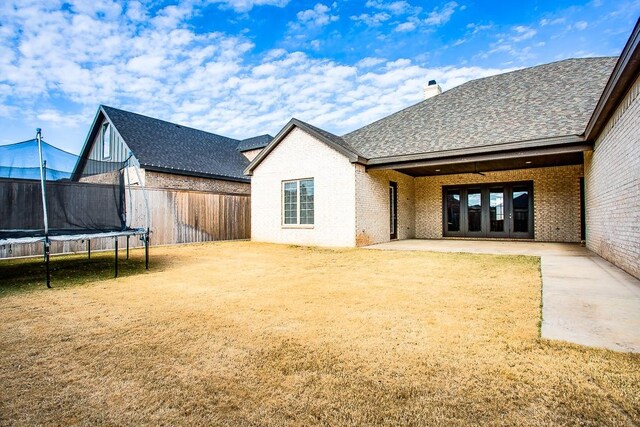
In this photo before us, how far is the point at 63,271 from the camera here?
6156mm

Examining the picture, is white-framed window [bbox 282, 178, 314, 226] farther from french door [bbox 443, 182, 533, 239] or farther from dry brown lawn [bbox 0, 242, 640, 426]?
dry brown lawn [bbox 0, 242, 640, 426]

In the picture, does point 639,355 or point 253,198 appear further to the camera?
point 253,198

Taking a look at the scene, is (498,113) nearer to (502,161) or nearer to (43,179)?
(502,161)

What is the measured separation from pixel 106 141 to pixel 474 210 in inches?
646

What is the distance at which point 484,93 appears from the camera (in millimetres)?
11984

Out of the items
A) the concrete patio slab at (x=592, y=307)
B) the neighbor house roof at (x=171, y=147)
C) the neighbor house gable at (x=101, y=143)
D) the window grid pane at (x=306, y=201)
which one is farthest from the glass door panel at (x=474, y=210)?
the neighbor house gable at (x=101, y=143)

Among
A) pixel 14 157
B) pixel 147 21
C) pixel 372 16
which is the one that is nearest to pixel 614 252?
pixel 372 16

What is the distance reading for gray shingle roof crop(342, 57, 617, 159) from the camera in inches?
344

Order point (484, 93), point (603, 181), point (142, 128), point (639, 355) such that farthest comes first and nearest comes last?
point (142, 128)
point (484, 93)
point (603, 181)
point (639, 355)

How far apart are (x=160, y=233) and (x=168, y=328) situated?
8.99m

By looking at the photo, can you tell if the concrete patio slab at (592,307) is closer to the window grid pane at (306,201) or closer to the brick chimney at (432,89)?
Answer: the window grid pane at (306,201)

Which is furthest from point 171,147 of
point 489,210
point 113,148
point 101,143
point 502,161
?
point 489,210

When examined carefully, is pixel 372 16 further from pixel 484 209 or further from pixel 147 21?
pixel 484 209

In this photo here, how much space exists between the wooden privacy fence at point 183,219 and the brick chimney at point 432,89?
9484 millimetres
